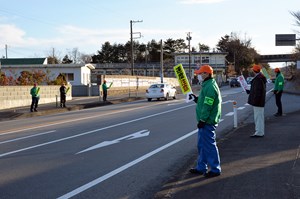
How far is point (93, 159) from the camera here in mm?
9336

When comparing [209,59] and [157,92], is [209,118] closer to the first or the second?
[157,92]

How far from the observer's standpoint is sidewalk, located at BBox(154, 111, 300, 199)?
6.22m

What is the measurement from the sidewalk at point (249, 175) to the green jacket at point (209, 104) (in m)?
1.03

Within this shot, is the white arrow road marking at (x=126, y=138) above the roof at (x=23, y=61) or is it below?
below

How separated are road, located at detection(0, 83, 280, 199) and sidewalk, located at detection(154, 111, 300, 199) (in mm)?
534

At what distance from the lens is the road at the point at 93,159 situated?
690cm

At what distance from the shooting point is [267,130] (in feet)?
43.2

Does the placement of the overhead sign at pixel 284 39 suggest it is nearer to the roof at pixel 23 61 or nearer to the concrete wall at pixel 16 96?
the concrete wall at pixel 16 96

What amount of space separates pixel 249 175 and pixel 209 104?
4.68ft

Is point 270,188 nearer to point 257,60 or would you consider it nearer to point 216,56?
point 216,56

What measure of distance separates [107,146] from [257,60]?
131 meters

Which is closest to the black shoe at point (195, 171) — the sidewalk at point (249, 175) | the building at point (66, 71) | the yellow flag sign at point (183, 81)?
the sidewalk at point (249, 175)

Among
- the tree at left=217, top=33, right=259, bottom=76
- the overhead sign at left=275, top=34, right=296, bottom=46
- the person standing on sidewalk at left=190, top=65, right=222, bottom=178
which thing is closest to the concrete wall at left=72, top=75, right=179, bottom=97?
the overhead sign at left=275, top=34, right=296, bottom=46

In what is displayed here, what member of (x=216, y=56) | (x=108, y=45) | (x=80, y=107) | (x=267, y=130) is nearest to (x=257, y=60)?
(x=216, y=56)
